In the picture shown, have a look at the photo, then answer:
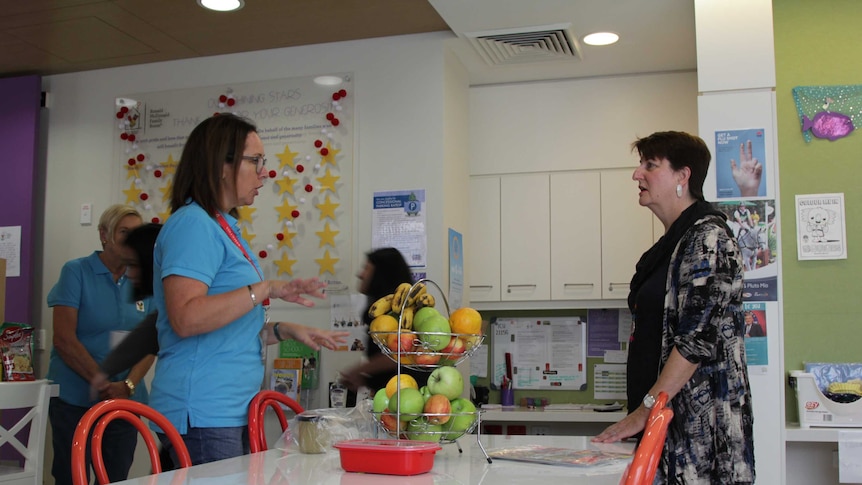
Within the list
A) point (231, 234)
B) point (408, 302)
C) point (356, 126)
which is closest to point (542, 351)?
point (356, 126)

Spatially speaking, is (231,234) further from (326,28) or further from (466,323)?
(326,28)

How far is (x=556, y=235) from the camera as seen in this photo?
4.81 meters

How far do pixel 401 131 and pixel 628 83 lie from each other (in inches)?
54.0

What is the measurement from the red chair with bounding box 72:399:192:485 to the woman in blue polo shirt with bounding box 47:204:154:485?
65.9 inches

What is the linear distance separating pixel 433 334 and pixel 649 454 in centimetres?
45

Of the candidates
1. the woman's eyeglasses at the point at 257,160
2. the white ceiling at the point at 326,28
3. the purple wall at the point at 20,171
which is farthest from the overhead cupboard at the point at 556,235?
the woman's eyeglasses at the point at 257,160

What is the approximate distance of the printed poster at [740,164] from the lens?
344 centimetres

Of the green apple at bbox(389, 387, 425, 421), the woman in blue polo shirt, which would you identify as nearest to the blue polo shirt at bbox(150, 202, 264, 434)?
the green apple at bbox(389, 387, 425, 421)

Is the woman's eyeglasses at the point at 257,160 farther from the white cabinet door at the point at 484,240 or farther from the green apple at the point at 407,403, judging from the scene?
the white cabinet door at the point at 484,240

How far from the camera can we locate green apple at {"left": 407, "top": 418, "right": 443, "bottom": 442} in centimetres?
158

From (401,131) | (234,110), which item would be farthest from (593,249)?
(234,110)

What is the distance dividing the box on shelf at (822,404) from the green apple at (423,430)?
7.40 ft

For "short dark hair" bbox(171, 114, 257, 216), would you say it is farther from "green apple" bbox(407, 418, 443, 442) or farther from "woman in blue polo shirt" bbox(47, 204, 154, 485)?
"woman in blue polo shirt" bbox(47, 204, 154, 485)

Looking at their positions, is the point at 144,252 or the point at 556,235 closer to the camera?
the point at 144,252
